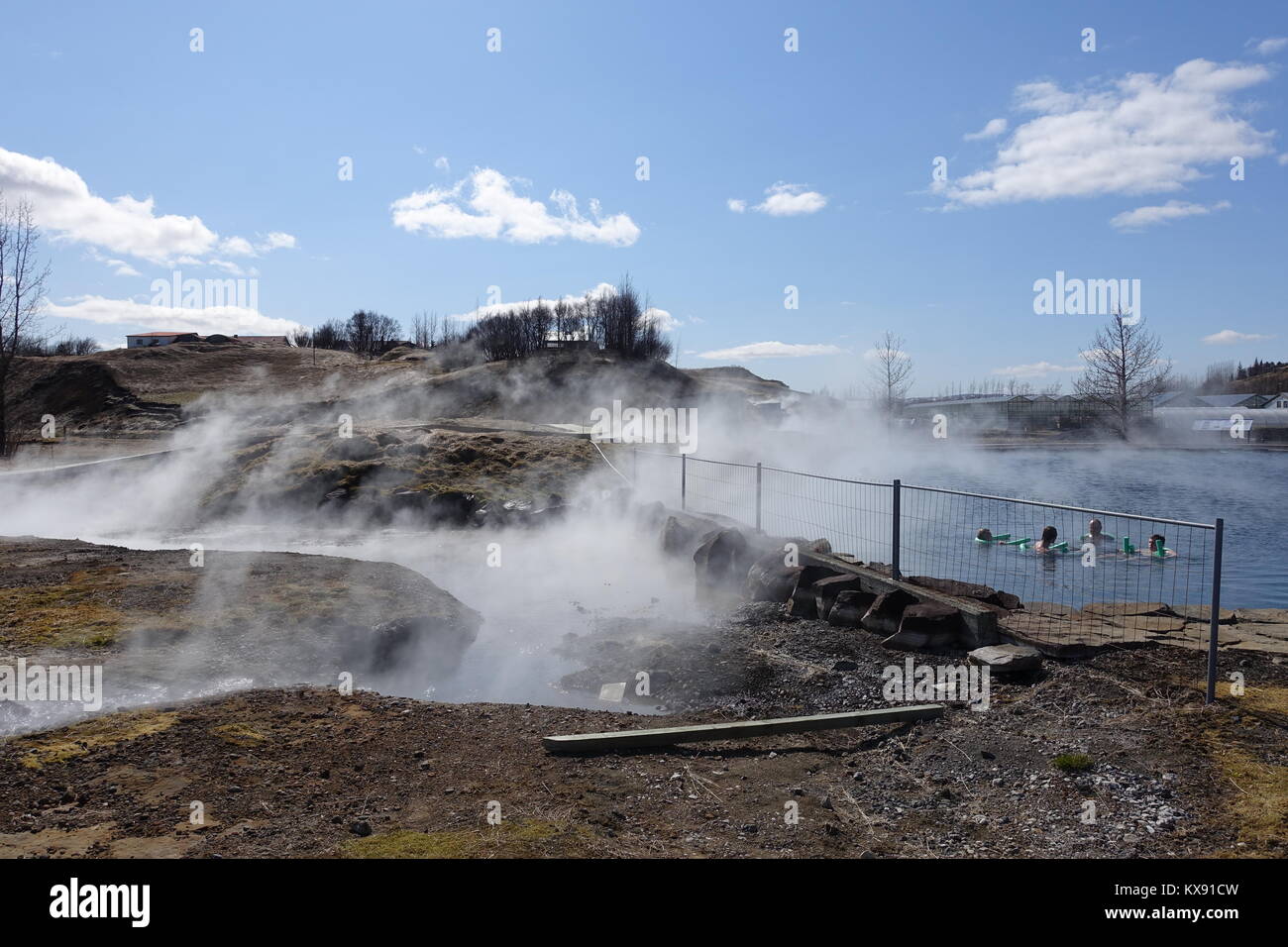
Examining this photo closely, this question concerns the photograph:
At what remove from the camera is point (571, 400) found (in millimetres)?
58406

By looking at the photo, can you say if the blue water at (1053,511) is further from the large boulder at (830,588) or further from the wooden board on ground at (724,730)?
the large boulder at (830,588)

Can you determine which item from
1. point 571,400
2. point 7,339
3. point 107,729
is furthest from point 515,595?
point 571,400

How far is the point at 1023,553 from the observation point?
18.1m

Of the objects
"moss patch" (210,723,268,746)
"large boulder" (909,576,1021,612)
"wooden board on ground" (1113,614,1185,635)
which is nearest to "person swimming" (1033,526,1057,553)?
"wooden board on ground" (1113,614,1185,635)

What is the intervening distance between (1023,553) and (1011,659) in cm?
1249

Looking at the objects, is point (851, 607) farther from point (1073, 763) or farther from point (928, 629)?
point (1073, 763)

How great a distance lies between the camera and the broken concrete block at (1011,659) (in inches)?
271

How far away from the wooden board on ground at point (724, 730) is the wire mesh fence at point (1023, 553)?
6.42 ft

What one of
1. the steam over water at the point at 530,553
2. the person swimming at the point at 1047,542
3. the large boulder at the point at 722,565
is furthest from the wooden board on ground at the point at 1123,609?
the person swimming at the point at 1047,542

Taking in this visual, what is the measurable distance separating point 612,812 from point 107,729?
3.84m

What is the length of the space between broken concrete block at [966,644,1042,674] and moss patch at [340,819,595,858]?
4359mm

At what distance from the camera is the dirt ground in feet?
13.6

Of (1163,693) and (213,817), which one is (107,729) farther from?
(1163,693)

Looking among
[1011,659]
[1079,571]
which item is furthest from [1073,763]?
[1079,571]
